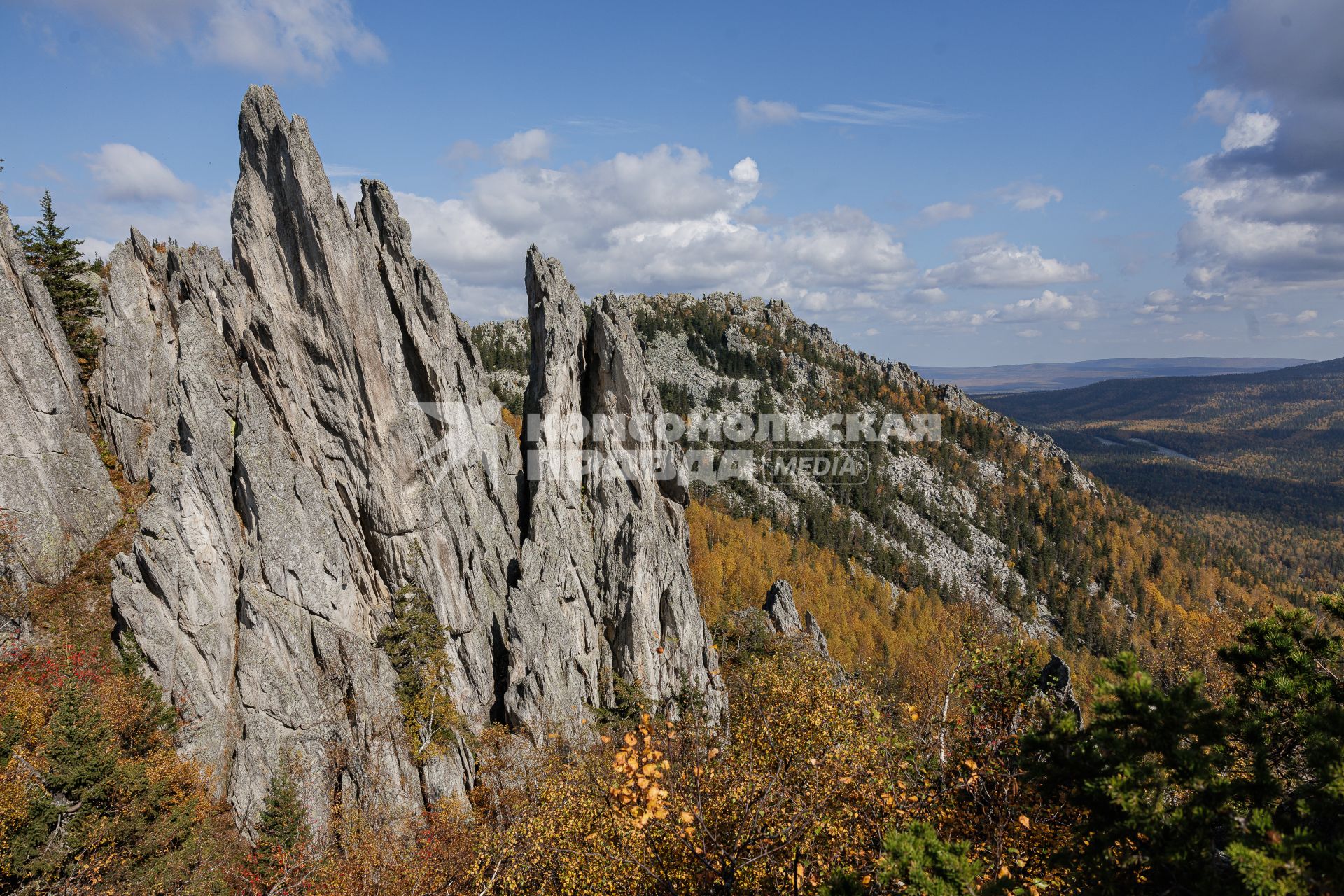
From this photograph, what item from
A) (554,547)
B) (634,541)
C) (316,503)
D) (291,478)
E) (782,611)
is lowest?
(782,611)

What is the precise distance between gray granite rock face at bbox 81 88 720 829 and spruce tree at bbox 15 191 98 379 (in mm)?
5846

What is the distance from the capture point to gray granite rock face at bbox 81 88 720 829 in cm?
3083

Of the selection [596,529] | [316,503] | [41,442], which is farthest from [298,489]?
[596,529]

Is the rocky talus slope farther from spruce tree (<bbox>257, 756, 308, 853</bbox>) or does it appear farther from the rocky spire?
spruce tree (<bbox>257, 756, 308, 853</bbox>)

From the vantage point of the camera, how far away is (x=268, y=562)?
32.5 m

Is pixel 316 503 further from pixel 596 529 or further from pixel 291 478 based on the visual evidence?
pixel 596 529

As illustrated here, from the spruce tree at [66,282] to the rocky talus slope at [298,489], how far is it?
18.9 feet

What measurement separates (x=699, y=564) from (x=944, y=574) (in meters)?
80.6

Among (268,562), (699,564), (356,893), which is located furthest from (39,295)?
(699,564)

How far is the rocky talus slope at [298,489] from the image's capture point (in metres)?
30.4

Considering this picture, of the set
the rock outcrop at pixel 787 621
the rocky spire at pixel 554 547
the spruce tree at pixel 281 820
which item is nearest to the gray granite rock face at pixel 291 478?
the spruce tree at pixel 281 820

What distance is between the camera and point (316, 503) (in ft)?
113

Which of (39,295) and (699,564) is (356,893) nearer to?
(39,295)

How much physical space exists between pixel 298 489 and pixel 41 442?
11868 mm
